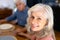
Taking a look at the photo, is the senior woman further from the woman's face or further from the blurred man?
the blurred man

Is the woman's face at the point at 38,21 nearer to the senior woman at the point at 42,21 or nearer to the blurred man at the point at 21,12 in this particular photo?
the senior woman at the point at 42,21

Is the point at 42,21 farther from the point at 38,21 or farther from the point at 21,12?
the point at 21,12

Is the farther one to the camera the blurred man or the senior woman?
the blurred man

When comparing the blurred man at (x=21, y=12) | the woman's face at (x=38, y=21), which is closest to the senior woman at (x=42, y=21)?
the woman's face at (x=38, y=21)

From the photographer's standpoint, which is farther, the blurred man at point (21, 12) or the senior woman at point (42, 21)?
the blurred man at point (21, 12)

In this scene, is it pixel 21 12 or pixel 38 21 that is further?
pixel 21 12

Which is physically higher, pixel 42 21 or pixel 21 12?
pixel 42 21

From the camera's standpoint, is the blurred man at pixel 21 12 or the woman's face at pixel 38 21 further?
the blurred man at pixel 21 12

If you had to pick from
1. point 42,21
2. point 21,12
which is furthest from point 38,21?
point 21,12

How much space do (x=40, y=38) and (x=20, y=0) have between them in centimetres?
118

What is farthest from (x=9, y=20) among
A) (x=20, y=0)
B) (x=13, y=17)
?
(x=20, y=0)

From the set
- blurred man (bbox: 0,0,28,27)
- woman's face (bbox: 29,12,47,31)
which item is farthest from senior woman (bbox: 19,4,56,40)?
blurred man (bbox: 0,0,28,27)

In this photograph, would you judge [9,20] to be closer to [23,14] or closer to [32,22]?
A: [23,14]

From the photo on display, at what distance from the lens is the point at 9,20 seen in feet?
8.43
